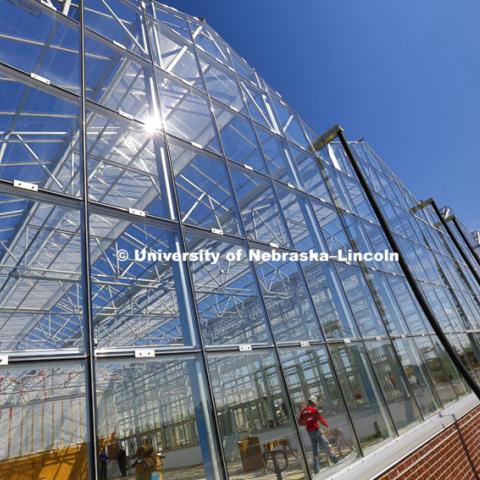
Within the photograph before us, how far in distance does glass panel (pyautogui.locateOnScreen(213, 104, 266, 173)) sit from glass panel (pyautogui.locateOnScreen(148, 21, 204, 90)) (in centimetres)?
77

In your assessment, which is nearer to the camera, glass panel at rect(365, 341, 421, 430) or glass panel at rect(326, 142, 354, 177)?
glass panel at rect(365, 341, 421, 430)

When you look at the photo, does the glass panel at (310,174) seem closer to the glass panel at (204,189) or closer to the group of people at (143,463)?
the glass panel at (204,189)

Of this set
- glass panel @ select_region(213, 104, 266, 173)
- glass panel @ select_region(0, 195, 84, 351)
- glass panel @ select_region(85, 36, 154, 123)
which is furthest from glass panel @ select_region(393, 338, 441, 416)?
glass panel @ select_region(85, 36, 154, 123)

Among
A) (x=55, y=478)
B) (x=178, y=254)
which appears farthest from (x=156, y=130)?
(x=55, y=478)

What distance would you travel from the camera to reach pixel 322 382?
515 cm

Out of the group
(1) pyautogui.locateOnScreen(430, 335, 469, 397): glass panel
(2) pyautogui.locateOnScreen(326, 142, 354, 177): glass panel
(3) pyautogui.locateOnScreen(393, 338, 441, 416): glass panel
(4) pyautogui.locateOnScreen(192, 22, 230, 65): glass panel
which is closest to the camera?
(3) pyautogui.locateOnScreen(393, 338, 441, 416): glass panel

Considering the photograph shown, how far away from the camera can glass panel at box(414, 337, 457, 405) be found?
303 inches

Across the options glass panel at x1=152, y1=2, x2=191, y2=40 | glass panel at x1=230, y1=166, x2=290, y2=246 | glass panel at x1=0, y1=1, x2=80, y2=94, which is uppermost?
glass panel at x1=152, y1=2, x2=191, y2=40

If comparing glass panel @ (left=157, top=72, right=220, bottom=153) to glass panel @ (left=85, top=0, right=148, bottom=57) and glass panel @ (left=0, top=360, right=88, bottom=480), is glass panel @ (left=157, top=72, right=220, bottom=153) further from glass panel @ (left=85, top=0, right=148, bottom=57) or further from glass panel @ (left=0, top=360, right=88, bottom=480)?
glass panel @ (left=0, top=360, right=88, bottom=480)

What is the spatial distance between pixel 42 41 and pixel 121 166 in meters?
2.81

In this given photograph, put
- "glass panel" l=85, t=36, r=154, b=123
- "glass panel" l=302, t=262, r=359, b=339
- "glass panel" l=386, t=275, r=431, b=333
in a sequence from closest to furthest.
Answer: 1. "glass panel" l=85, t=36, r=154, b=123
2. "glass panel" l=302, t=262, r=359, b=339
3. "glass panel" l=386, t=275, r=431, b=333

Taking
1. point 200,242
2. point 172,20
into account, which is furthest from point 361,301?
point 172,20

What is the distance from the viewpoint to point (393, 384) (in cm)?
640

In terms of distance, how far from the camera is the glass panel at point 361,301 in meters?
6.86
